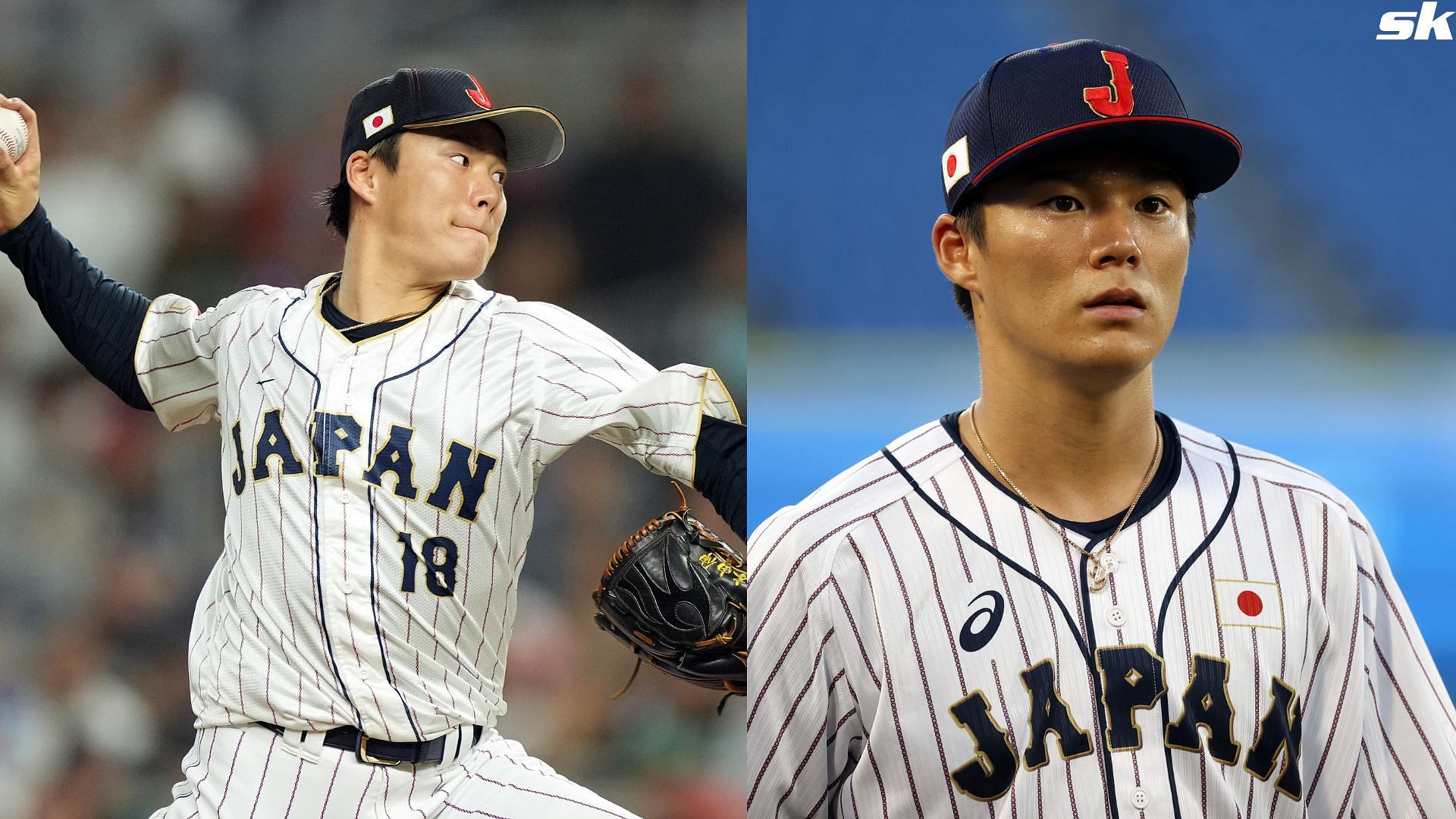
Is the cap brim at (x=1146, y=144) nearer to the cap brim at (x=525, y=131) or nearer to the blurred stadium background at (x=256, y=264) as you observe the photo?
the blurred stadium background at (x=256, y=264)

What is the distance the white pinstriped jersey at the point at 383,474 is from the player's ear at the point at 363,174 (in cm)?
20

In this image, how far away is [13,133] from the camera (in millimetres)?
2229

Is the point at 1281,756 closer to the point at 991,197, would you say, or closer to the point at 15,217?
the point at 991,197

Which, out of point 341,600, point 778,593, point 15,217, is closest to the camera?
point 778,593

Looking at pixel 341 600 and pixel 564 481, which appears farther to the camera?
pixel 564 481

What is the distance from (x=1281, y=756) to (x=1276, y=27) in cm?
128

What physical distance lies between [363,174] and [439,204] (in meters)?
0.16

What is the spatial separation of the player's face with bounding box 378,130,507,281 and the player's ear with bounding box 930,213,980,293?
2.67ft

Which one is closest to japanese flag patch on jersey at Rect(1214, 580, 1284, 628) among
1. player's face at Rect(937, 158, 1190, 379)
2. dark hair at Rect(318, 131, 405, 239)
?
player's face at Rect(937, 158, 1190, 379)

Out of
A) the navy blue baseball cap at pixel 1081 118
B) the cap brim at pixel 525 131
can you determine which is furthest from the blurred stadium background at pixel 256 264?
the navy blue baseball cap at pixel 1081 118

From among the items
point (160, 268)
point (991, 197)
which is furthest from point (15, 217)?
point (991, 197)

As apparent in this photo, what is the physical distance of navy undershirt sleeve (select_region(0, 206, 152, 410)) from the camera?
222 cm

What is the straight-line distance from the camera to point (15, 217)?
2.19 meters

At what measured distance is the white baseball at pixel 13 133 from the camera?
221 cm
